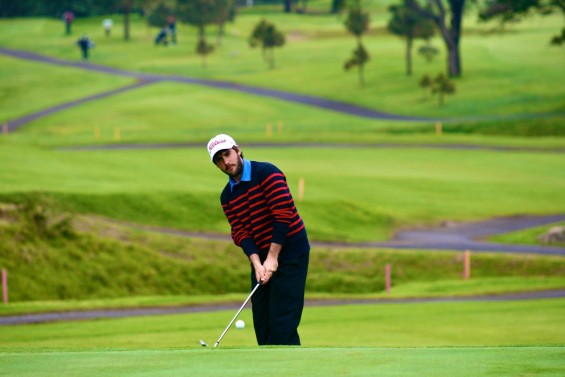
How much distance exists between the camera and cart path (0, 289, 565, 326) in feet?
84.9

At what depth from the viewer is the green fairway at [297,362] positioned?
917cm

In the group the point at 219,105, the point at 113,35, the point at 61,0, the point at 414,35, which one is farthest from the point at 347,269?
the point at 61,0

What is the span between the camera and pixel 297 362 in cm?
973

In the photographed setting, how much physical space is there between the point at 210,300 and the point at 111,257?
12.2 feet

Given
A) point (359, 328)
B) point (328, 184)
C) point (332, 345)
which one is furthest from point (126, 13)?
point (332, 345)

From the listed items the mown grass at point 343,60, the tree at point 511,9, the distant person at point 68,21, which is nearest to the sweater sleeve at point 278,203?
the mown grass at point 343,60

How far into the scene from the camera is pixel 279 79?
99812mm

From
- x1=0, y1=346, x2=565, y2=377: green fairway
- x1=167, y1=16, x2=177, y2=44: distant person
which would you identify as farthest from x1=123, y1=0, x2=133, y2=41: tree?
x1=0, y1=346, x2=565, y2=377: green fairway

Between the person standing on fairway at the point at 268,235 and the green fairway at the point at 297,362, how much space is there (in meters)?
1.47

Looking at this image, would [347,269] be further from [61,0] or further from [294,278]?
[61,0]

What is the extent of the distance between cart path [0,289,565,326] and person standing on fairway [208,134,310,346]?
13.8 meters

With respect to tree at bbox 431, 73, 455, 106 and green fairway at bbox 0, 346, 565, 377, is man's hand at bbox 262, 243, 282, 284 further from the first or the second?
tree at bbox 431, 73, 455, 106

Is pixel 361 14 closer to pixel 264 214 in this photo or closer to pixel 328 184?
pixel 328 184

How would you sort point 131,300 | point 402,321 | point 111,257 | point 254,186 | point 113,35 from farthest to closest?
point 113,35 < point 111,257 < point 131,300 < point 402,321 < point 254,186
